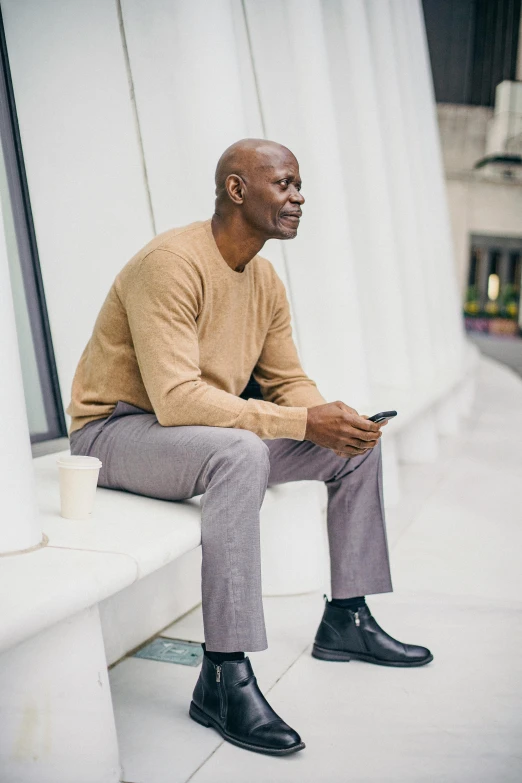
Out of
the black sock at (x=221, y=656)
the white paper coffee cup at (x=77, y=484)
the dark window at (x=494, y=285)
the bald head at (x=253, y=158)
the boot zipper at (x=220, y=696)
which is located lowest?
the dark window at (x=494, y=285)

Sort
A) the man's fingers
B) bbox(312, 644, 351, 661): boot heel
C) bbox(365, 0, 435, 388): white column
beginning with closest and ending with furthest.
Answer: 1. the man's fingers
2. bbox(312, 644, 351, 661): boot heel
3. bbox(365, 0, 435, 388): white column

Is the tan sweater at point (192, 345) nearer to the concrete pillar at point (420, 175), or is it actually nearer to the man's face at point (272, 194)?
the man's face at point (272, 194)

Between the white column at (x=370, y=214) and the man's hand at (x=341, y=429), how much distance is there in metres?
3.50

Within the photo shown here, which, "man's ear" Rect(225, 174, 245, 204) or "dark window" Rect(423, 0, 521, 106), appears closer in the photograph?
"man's ear" Rect(225, 174, 245, 204)

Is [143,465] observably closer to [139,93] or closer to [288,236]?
[288,236]

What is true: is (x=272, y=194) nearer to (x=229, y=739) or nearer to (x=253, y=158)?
(x=253, y=158)

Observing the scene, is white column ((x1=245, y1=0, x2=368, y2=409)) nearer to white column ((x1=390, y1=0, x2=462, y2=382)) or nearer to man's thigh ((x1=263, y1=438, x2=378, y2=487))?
man's thigh ((x1=263, y1=438, x2=378, y2=487))

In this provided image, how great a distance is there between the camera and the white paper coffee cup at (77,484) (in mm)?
1904

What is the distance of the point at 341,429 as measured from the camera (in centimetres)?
202

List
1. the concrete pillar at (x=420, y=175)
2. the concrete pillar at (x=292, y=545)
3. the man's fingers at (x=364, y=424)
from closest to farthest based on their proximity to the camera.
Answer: the man's fingers at (x=364, y=424) < the concrete pillar at (x=292, y=545) < the concrete pillar at (x=420, y=175)

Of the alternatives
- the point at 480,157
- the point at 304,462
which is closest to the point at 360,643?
the point at 304,462

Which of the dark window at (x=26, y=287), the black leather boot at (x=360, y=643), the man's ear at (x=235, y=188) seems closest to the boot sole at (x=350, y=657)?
the black leather boot at (x=360, y=643)

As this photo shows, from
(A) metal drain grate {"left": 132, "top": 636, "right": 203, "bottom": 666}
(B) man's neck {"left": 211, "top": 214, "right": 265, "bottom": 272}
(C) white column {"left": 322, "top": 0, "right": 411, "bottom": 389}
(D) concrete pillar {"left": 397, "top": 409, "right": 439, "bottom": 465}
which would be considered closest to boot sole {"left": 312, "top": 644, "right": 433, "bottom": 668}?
(A) metal drain grate {"left": 132, "top": 636, "right": 203, "bottom": 666}

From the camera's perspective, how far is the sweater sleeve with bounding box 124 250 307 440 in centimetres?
198
